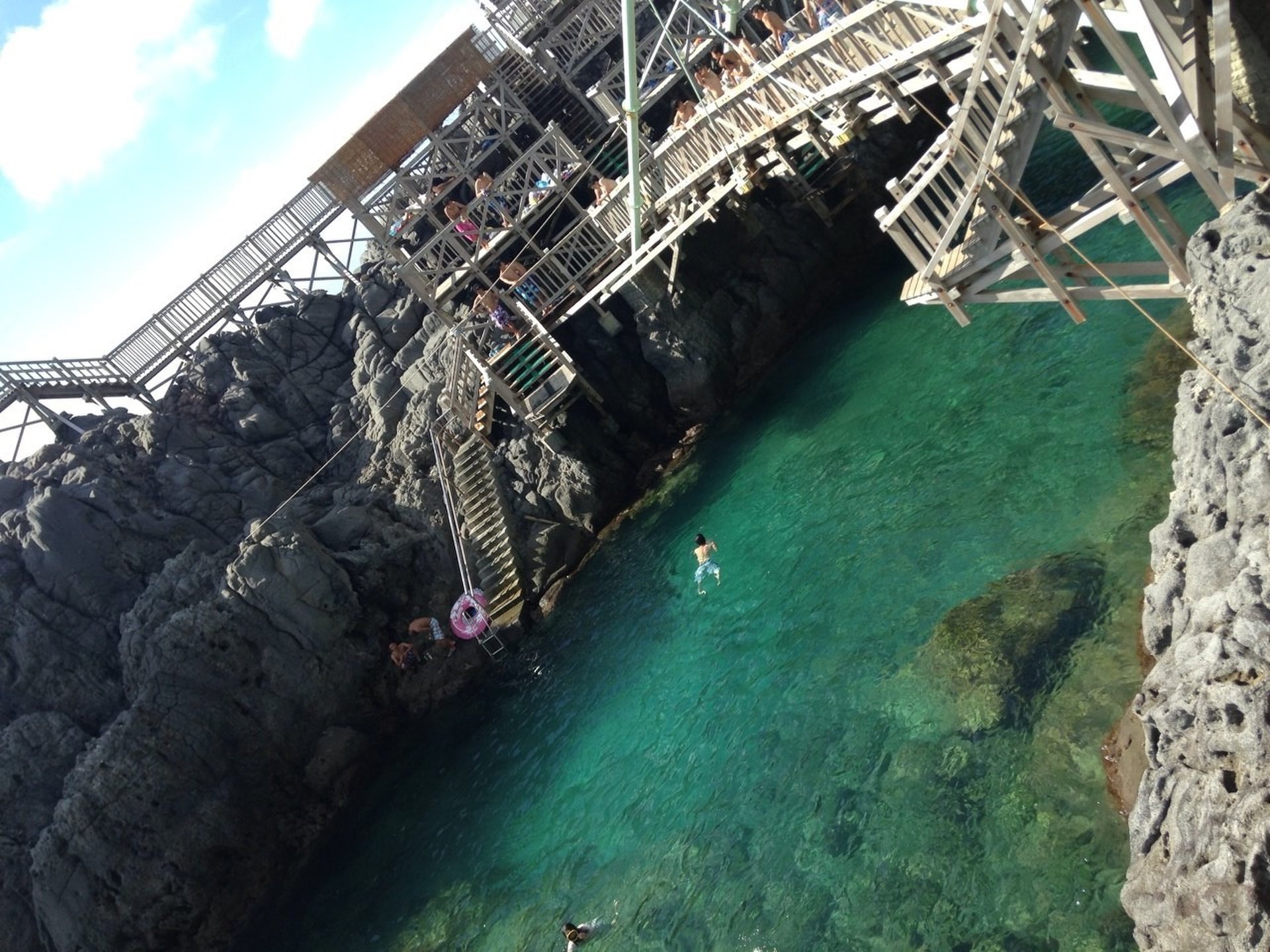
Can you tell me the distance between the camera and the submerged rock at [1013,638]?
12977 mm

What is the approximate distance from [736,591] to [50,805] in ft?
Result: 57.1

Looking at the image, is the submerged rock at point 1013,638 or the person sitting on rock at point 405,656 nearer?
the submerged rock at point 1013,638

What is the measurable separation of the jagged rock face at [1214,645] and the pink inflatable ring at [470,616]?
53.8 ft

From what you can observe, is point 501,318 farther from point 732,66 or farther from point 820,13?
point 820,13

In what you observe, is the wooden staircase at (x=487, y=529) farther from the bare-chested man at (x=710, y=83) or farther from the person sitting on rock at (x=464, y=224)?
the bare-chested man at (x=710, y=83)

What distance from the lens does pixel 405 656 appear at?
84.2ft

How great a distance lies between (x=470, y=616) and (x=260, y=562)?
557cm

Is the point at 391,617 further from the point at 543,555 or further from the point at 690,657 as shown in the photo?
the point at 690,657

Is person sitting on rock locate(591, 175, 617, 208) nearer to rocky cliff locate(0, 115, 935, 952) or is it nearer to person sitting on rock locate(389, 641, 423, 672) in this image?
rocky cliff locate(0, 115, 935, 952)

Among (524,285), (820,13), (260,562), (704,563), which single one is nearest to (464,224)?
(524,285)

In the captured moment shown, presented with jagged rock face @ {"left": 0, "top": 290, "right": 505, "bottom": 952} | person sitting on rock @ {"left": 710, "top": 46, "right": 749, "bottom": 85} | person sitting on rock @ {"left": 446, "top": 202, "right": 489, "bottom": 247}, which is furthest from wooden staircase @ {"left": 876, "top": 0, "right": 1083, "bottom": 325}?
jagged rock face @ {"left": 0, "top": 290, "right": 505, "bottom": 952}

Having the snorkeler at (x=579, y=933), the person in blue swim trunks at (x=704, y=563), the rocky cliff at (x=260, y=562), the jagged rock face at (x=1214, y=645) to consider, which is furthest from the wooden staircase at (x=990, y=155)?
the rocky cliff at (x=260, y=562)

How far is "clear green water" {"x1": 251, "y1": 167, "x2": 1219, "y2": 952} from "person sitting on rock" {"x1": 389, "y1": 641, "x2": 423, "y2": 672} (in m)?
2.14

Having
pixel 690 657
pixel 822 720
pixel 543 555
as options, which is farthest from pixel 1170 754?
pixel 543 555
